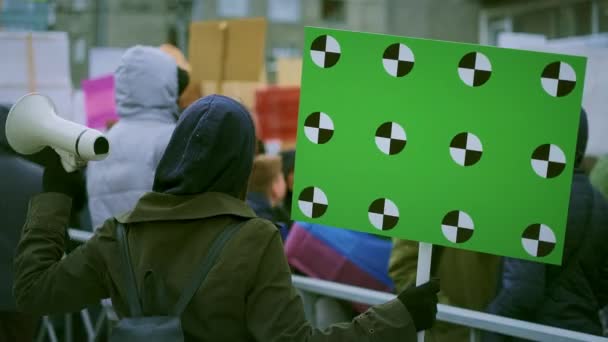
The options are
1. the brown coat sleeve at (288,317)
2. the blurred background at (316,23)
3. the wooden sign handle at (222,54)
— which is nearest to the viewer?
the brown coat sleeve at (288,317)

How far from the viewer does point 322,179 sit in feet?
8.96

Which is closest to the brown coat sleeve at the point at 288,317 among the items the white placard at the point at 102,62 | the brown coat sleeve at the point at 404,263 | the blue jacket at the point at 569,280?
the blue jacket at the point at 569,280

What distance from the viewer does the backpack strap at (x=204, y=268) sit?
7.56ft

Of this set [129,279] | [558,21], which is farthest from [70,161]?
[558,21]

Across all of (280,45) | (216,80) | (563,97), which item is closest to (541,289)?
(563,97)

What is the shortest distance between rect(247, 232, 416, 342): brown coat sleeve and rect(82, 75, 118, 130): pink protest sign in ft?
15.7

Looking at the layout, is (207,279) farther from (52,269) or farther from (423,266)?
(423,266)

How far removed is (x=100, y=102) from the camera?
6.99m

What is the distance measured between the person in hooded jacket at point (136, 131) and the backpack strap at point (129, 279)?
1672 millimetres

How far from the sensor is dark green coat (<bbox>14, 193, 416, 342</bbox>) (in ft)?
7.51

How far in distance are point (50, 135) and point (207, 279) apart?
0.74m

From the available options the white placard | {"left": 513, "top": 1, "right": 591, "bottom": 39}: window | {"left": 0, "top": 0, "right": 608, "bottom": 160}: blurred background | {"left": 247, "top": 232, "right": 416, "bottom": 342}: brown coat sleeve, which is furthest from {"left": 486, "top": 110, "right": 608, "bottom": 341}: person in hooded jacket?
{"left": 513, "top": 1, "right": 591, "bottom": 39}: window

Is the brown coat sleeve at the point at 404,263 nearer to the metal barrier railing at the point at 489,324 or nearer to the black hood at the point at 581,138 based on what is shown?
the metal barrier railing at the point at 489,324

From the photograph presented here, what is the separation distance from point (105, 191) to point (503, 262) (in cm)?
188
